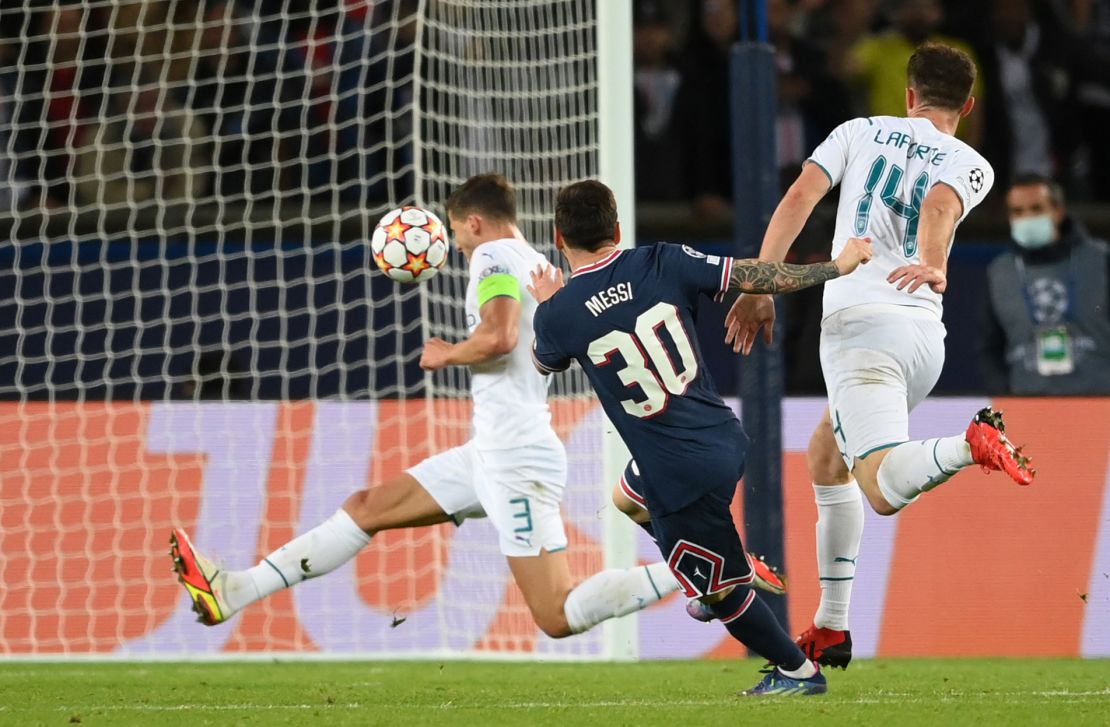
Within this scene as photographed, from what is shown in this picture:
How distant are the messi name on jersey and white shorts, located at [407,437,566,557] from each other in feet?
5.33

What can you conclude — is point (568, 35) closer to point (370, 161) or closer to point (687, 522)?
point (370, 161)

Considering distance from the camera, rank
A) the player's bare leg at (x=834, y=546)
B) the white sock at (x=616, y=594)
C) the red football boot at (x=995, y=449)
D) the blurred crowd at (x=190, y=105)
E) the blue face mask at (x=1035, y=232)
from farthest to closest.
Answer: the blurred crowd at (x=190, y=105) < the blue face mask at (x=1035, y=232) < the white sock at (x=616, y=594) < the player's bare leg at (x=834, y=546) < the red football boot at (x=995, y=449)

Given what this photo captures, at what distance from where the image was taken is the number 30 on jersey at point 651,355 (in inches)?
236

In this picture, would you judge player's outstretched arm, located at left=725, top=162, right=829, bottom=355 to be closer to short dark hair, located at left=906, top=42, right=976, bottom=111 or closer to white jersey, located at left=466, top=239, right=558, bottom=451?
short dark hair, located at left=906, top=42, right=976, bottom=111

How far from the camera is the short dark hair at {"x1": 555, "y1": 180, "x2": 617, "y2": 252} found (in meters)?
6.10

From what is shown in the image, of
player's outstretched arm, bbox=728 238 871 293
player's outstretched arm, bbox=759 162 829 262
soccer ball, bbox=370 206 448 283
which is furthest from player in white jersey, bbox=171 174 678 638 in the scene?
A: player's outstretched arm, bbox=728 238 871 293

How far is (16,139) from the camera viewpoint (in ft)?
36.7

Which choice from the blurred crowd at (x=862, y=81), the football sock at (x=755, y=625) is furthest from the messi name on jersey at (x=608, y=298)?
the blurred crowd at (x=862, y=81)

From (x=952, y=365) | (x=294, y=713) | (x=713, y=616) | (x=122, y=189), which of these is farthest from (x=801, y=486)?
(x=122, y=189)

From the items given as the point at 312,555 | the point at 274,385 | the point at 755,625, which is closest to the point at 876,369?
the point at 755,625

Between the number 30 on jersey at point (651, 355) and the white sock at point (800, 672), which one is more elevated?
the number 30 on jersey at point (651, 355)

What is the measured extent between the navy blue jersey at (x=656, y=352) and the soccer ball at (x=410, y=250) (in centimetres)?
146

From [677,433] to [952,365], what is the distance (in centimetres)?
546

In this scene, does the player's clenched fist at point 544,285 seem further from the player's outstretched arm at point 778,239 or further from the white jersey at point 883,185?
the white jersey at point 883,185
